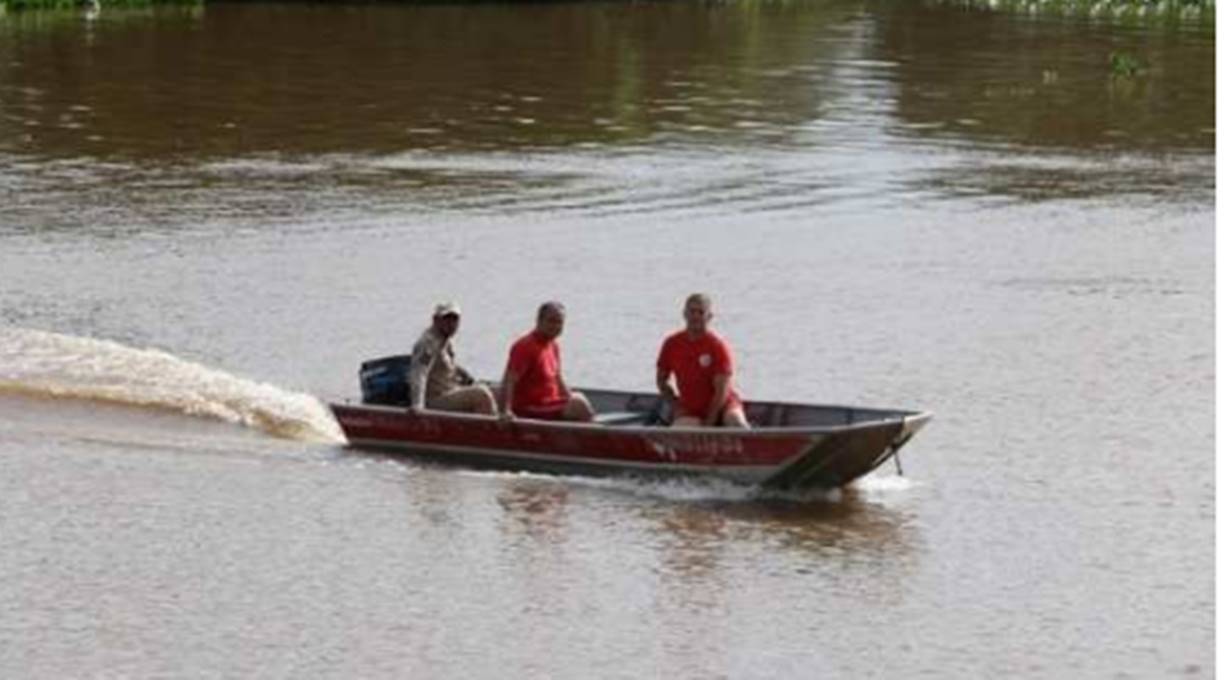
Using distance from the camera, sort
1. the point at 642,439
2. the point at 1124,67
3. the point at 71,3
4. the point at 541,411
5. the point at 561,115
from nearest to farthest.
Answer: the point at 642,439
the point at 541,411
the point at 561,115
the point at 1124,67
the point at 71,3

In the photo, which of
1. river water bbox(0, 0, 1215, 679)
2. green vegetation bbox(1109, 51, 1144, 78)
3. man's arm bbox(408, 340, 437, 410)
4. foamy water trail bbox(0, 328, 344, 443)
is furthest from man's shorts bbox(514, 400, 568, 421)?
green vegetation bbox(1109, 51, 1144, 78)

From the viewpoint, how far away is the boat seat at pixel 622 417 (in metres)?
19.5

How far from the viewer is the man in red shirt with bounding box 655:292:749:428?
18609 mm

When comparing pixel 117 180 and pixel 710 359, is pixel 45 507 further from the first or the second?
pixel 117 180

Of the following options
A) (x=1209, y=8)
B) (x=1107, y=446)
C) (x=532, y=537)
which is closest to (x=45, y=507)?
(x=532, y=537)

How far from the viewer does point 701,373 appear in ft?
61.3

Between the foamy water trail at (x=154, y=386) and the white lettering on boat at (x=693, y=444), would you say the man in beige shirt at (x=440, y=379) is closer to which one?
the foamy water trail at (x=154, y=386)

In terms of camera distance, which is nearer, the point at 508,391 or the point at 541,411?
the point at 508,391

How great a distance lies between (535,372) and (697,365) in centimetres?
111

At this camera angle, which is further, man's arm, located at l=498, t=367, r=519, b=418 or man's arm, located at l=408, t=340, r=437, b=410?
man's arm, located at l=408, t=340, r=437, b=410

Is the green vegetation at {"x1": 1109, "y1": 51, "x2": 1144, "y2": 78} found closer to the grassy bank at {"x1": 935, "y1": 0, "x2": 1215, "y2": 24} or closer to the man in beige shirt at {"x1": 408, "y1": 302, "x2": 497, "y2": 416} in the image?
the grassy bank at {"x1": 935, "y1": 0, "x2": 1215, "y2": 24}

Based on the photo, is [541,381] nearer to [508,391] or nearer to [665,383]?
[508,391]

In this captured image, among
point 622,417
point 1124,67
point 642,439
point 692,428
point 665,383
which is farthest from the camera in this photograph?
point 1124,67

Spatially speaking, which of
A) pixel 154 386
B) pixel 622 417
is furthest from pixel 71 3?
pixel 622 417
